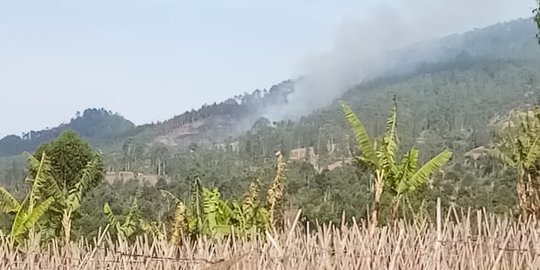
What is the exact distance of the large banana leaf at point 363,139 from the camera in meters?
6.84

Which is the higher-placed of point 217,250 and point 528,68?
point 528,68

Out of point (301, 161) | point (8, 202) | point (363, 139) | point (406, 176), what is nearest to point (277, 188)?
point (363, 139)

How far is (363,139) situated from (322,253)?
3380 mm

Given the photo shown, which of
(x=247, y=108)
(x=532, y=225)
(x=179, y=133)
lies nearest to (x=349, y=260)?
(x=532, y=225)

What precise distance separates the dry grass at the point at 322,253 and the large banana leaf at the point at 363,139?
2845 millimetres

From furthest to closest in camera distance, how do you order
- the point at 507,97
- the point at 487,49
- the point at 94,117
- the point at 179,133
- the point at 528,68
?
the point at 487,49 < the point at 94,117 < the point at 179,133 < the point at 528,68 < the point at 507,97

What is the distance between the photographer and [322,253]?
11.8 feet

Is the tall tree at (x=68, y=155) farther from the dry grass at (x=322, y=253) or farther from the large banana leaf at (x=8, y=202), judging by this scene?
the dry grass at (x=322, y=253)

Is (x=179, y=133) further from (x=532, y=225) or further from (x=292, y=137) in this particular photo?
(x=532, y=225)

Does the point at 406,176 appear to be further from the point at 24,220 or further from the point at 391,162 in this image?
the point at 24,220

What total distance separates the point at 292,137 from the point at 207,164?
44.0 ft

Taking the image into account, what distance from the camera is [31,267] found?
3660 mm

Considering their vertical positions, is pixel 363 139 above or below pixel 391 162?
above

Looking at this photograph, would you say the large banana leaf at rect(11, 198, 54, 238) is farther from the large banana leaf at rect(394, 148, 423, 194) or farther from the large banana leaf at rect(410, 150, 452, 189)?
the large banana leaf at rect(410, 150, 452, 189)
